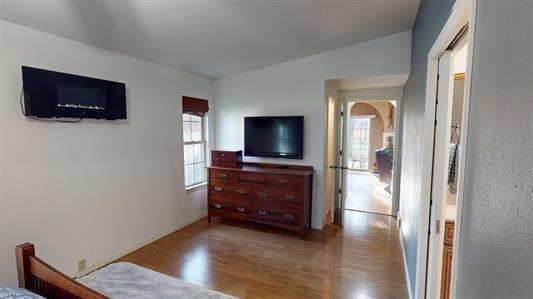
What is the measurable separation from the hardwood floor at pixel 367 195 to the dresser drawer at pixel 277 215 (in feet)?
5.88

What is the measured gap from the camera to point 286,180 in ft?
11.8

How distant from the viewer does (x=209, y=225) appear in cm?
405

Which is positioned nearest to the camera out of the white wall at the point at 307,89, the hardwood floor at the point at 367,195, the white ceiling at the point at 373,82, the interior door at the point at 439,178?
the interior door at the point at 439,178

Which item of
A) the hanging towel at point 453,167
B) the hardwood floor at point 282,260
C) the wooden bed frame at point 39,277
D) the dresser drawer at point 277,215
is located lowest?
the hardwood floor at point 282,260

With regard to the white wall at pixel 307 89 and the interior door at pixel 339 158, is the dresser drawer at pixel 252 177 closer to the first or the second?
the white wall at pixel 307 89

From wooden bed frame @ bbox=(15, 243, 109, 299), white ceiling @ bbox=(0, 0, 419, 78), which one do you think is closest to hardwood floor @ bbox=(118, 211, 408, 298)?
wooden bed frame @ bbox=(15, 243, 109, 299)

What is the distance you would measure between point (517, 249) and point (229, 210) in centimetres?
363

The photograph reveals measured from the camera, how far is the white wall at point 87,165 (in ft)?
7.02

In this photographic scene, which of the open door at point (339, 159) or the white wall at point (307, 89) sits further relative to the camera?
the open door at point (339, 159)

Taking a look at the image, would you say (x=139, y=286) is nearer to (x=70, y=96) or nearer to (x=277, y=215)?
(x=70, y=96)

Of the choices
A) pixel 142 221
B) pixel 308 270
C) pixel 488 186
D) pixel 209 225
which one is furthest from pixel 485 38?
pixel 209 225

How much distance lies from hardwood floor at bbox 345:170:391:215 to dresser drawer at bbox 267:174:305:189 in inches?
75.0

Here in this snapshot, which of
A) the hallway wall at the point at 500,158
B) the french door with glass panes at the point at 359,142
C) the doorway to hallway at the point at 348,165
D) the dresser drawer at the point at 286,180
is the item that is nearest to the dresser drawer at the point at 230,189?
the dresser drawer at the point at 286,180

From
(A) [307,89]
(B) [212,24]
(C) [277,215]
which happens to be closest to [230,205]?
(C) [277,215]
